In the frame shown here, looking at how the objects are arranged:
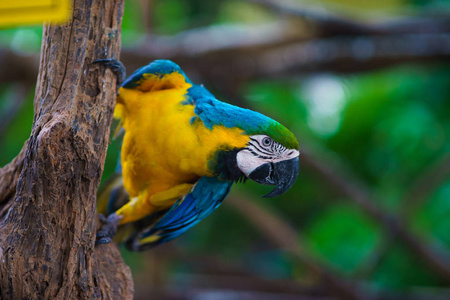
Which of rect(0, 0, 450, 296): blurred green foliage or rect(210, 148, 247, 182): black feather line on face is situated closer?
rect(210, 148, 247, 182): black feather line on face

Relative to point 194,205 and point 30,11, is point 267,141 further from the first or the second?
point 30,11

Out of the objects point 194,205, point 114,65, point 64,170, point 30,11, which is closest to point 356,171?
point 194,205

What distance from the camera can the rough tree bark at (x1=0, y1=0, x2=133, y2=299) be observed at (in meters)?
0.90

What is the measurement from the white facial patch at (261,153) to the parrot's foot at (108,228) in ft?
1.42

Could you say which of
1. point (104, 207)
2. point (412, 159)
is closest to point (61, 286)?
point (104, 207)

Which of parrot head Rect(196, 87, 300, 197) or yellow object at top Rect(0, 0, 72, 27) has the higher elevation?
yellow object at top Rect(0, 0, 72, 27)

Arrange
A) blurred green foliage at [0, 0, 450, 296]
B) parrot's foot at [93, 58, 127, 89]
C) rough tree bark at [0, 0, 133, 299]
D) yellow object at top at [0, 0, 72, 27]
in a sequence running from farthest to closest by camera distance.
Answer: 1. blurred green foliage at [0, 0, 450, 296]
2. parrot's foot at [93, 58, 127, 89]
3. rough tree bark at [0, 0, 133, 299]
4. yellow object at top at [0, 0, 72, 27]

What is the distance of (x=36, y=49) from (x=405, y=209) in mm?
2908

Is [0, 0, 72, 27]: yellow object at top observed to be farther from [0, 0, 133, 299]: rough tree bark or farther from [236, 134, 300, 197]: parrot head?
[236, 134, 300, 197]: parrot head

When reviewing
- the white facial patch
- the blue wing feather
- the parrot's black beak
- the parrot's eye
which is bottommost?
the blue wing feather

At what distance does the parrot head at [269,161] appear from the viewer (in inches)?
38.7

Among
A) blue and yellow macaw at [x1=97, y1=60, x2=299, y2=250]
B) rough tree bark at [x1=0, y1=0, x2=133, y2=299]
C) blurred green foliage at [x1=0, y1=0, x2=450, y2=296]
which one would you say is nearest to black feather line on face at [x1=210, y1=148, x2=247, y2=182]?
blue and yellow macaw at [x1=97, y1=60, x2=299, y2=250]

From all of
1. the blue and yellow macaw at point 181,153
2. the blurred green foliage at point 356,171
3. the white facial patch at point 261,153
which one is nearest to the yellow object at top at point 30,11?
the blue and yellow macaw at point 181,153

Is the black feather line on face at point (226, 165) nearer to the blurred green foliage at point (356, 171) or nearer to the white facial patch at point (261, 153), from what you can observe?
the white facial patch at point (261, 153)
